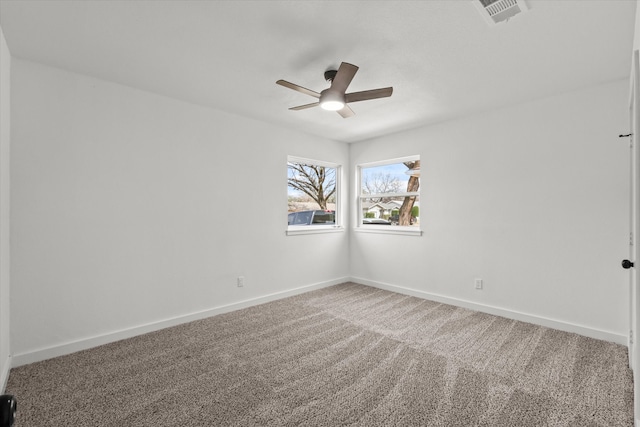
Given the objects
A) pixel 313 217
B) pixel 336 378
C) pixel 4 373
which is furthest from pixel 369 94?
pixel 4 373

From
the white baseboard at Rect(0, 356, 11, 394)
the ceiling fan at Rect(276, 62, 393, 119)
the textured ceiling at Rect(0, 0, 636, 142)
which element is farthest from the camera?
the ceiling fan at Rect(276, 62, 393, 119)

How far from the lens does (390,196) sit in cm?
472

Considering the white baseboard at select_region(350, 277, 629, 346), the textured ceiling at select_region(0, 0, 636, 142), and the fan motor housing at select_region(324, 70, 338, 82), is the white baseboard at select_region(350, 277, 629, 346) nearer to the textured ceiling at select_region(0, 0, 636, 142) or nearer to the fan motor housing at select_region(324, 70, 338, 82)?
the textured ceiling at select_region(0, 0, 636, 142)

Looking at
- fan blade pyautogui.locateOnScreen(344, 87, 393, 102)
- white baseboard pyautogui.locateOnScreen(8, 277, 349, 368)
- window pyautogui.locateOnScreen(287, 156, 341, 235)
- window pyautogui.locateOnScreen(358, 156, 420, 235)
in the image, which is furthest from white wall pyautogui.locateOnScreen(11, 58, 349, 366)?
fan blade pyautogui.locateOnScreen(344, 87, 393, 102)

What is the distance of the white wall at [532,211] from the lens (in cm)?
278

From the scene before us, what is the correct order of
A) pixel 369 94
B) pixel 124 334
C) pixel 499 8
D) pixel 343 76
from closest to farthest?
pixel 499 8
pixel 343 76
pixel 369 94
pixel 124 334

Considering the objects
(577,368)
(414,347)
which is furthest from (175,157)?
(577,368)

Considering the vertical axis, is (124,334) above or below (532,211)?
below

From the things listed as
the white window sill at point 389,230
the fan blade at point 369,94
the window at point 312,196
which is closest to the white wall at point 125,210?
the window at point 312,196

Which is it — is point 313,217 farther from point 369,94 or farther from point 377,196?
point 369,94

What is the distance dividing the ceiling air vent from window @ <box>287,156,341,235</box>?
2923 mm

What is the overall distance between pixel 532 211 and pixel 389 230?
1.82m

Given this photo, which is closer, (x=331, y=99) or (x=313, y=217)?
(x=331, y=99)

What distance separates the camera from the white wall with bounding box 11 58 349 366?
7.92 ft
